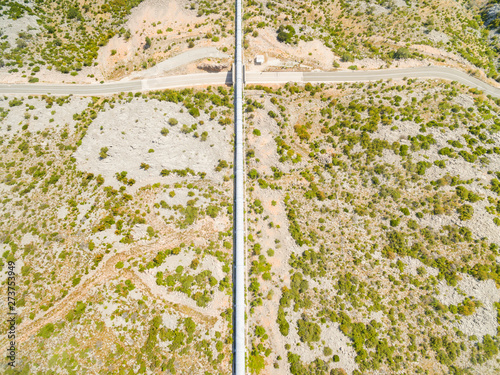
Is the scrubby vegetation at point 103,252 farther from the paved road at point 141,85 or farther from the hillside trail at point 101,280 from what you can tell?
the paved road at point 141,85

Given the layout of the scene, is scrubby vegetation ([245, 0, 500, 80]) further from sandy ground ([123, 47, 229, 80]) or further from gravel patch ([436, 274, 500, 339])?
gravel patch ([436, 274, 500, 339])

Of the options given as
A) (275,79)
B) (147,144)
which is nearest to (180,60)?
(147,144)

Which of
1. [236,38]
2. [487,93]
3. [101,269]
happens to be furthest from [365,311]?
[236,38]

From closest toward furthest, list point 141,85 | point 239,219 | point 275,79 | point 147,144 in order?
1. point 239,219
2. point 147,144
3. point 141,85
4. point 275,79

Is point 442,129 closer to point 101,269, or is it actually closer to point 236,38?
point 236,38

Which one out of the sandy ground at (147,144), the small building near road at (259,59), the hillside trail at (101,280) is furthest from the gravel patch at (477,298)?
the small building near road at (259,59)

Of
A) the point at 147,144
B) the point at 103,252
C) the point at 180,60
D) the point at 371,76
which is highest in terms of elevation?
the point at 180,60

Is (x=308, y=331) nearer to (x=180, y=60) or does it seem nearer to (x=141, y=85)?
(x=141, y=85)

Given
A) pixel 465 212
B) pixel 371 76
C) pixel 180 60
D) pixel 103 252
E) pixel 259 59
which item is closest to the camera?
pixel 103 252
